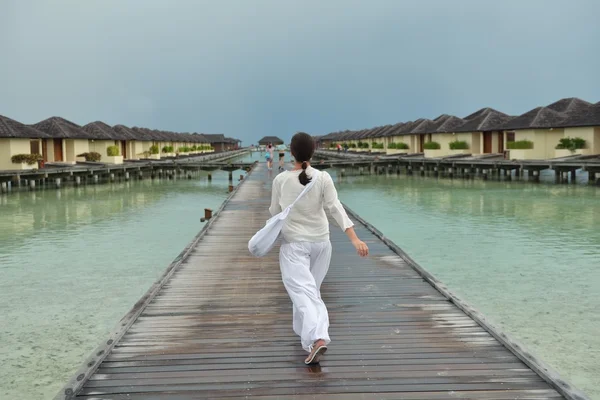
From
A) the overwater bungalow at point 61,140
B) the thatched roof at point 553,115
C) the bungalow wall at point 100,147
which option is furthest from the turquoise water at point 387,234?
the bungalow wall at point 100,147

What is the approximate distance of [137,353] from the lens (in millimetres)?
4750

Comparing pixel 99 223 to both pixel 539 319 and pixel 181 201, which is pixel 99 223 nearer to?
pixel 181 201

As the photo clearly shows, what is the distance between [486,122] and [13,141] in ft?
97.8

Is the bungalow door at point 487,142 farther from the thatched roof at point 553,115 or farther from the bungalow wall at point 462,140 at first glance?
the thatched roof at point 553,115

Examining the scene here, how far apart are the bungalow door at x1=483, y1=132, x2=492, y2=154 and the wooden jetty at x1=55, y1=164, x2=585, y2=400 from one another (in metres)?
36.9

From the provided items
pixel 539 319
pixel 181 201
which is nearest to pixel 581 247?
pixel 539 319

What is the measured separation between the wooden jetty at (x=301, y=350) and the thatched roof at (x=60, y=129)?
32.2 m

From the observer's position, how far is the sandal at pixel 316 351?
4266mm

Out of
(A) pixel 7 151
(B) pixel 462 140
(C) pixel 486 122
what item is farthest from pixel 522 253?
(B) pixel 462 140

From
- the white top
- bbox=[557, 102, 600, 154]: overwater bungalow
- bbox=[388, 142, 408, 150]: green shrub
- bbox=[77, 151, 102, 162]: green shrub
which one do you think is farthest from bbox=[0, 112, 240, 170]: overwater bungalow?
bbox=[557, 102, 600, 154]: overwater bungalow

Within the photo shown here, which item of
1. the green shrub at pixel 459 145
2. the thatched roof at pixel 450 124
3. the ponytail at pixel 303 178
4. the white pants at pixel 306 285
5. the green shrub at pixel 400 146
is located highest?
the thatched roof at pixel 450 124

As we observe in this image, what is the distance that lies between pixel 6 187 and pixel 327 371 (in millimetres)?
31118

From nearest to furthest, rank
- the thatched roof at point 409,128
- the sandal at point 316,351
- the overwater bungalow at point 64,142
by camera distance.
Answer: the sandal at point 316,351, the overwater bungalow at point 64,142, the thatched roof at point 409,128

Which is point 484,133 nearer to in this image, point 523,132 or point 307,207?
point 523,132
